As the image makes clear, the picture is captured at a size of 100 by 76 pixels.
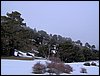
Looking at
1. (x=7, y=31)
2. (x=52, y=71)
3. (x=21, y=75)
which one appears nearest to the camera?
(x=21, y=75)

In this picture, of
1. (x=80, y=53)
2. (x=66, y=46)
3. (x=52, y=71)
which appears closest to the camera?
(x=52, y=71)

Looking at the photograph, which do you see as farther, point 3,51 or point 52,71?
point 3,51

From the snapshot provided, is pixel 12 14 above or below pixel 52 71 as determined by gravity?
above

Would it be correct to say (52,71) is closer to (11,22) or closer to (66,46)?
(11,22)

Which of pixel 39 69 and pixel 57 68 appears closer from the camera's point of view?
pixel 39 69

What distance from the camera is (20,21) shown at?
31578mm

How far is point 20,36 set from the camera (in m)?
29.3

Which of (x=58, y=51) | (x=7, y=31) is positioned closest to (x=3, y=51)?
(x=7, y=31)

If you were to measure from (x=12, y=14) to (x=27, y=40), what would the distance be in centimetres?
371

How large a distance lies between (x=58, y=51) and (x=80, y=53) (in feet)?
15.7

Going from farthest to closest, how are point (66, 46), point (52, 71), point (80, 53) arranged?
point (80, 53)
point (66, 46)
point (52, 71)

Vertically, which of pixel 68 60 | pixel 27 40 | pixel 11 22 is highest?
pixel 11 22

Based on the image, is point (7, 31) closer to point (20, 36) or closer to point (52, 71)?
point (20, 36)

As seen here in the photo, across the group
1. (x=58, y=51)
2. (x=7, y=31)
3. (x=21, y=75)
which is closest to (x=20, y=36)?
(x=7, y=31)
